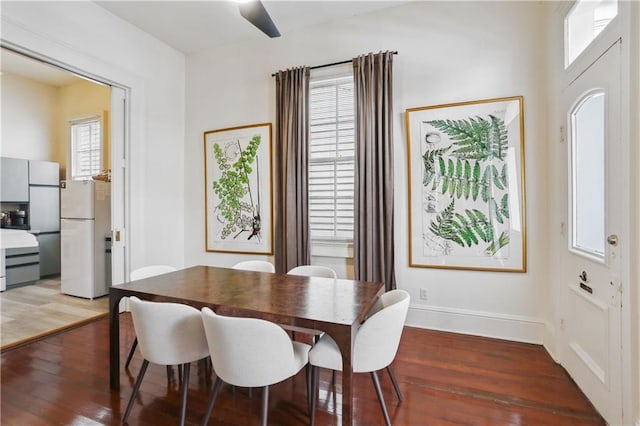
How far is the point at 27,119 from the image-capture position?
5.26 m

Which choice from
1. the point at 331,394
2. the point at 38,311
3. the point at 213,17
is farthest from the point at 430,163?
the point at 38,311

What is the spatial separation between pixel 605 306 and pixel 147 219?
4.34m

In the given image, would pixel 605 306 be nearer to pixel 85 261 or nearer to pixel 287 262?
pixel 287 262

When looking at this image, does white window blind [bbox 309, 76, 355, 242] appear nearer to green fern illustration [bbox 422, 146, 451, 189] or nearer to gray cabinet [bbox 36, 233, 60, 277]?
green fern illustration [bbox 422, 146, 451, 189]

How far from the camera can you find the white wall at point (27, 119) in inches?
197

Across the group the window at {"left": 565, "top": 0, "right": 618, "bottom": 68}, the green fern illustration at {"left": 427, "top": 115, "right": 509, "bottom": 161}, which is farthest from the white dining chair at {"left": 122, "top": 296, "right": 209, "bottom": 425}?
the window at {"left": 565, "top": 0, "right": 618, "bottom": 68}

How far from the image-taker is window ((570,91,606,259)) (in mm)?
1821

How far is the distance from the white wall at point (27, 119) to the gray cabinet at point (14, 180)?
35 centimetres

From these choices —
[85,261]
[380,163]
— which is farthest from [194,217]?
[380,163]

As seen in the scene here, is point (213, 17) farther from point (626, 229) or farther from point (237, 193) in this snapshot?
point (626, 229)

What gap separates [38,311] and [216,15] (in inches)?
158

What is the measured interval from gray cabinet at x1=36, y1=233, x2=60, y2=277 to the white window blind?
15.7 feet

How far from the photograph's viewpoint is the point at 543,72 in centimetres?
274

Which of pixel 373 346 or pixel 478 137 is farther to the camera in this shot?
pixel 478 137
